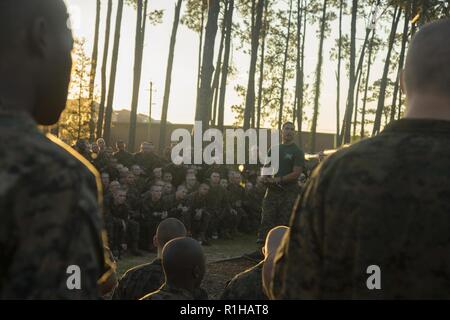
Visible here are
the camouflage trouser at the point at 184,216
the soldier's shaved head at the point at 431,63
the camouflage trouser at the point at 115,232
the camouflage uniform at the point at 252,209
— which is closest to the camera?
the soldier's shaved head at the point at 431,63

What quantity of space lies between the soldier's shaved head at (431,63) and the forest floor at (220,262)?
593 cm

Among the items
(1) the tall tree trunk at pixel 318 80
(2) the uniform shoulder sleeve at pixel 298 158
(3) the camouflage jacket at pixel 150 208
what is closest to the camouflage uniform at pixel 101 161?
(3) the camouflage jacket at pixel 150 208

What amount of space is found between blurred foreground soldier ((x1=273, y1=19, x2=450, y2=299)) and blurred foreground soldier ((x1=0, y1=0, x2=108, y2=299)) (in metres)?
0.67

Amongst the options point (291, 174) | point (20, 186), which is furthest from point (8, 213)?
point (291, 174)

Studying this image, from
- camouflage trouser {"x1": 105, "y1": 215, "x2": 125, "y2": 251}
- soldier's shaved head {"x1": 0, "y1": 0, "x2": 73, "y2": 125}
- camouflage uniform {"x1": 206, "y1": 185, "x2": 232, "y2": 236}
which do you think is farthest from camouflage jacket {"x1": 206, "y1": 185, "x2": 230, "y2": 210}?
soldier's shaved head {"x1": 0, "y1": 0, "x2": 73, "y2": 125}

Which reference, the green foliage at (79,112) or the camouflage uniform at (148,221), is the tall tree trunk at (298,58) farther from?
the camouflage uniform at (148,221)

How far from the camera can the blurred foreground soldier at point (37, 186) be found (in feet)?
4.65

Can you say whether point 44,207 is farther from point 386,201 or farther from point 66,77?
point 386,201

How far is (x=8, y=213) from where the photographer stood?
1.41 meters

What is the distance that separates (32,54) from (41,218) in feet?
1.41

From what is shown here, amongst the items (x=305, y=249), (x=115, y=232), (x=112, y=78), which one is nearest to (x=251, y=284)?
(x=305, y=249)

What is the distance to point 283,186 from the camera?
33.4 ft

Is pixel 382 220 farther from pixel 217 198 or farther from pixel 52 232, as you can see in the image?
pixel 217 198
